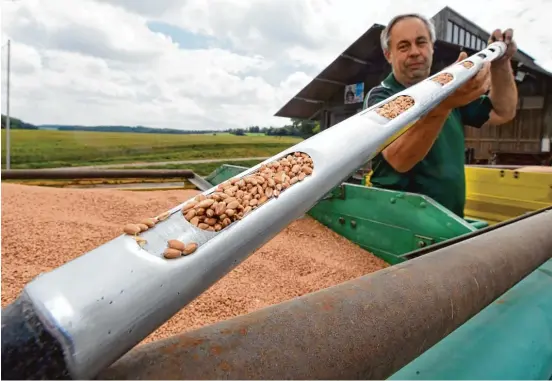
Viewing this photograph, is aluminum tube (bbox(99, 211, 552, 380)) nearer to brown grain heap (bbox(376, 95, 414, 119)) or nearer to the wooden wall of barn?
brown grain heap (bbox(376, 95, 414, 119))

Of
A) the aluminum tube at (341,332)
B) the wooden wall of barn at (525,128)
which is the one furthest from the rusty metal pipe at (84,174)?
the wooden wall of barn at (525,128)

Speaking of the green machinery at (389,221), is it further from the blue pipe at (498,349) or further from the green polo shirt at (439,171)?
the blue pipe at (498,349)

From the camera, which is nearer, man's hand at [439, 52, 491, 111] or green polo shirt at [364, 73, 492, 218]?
man's hand at [439, 52, 491, 111]

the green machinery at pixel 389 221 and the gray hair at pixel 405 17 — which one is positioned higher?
the gray hair at pixel 405 17

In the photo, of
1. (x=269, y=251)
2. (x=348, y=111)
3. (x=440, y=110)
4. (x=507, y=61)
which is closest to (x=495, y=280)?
(x=440, y=110)

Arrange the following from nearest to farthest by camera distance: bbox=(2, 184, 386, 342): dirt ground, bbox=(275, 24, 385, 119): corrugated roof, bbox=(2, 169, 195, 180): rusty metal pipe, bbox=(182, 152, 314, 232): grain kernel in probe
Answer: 1. bbox=(182, 152, 314, 232): grain kernel in probe
2. bbox=(2, 184, 386, 342): dirt ground
3. bbox=(2, 169, 195, 180): rusty metal pipe
4. bbox=(275, 24, 385, 119): corrugated roof

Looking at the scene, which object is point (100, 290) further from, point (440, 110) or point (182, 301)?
point (440, 110)

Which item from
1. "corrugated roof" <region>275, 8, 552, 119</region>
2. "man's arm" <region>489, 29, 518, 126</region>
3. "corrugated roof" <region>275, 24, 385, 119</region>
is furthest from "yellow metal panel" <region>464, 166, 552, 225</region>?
"corrugated roof" <region>275, 24, 385, 119</region>
